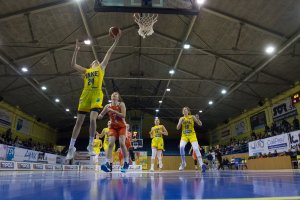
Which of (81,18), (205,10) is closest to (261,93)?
(205,10)

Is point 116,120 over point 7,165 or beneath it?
over

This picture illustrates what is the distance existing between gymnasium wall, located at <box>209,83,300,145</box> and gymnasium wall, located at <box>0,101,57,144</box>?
2496cm

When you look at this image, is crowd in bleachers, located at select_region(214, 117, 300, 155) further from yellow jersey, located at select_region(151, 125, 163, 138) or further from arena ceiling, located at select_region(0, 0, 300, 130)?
yellow jersey, located at select_region(151, 125, 163, 138)

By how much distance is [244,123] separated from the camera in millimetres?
29188

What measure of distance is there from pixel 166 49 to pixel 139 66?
509 centimetres

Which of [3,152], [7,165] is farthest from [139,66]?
[7,165]

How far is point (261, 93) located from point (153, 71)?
10.0 meters

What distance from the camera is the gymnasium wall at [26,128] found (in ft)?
85.3

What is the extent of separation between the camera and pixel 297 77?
18922 mm

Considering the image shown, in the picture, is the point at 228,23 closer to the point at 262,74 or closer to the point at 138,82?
the point at 262,74

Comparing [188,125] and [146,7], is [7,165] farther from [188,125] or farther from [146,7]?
[146,7]

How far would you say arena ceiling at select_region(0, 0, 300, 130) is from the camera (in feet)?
44.1

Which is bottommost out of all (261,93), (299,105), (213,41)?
(299,105)

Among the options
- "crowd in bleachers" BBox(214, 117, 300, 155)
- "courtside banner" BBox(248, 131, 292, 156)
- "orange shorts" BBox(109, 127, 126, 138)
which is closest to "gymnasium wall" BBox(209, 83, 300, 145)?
"crowd in bleachers" BBox(214, 117, 300, 155)
